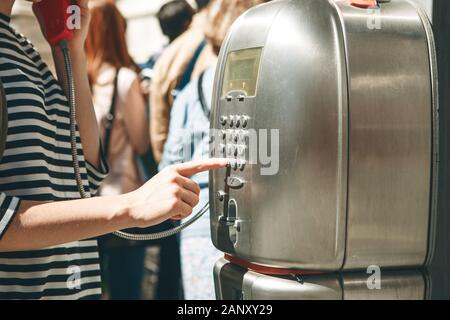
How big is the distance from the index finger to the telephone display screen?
0.44 feet

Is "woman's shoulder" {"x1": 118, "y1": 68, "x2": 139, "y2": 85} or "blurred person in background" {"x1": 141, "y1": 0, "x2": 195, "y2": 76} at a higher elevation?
"blurred person in background" {"x1": 141, "y1": 0, "x2": 195, "y2": 76}

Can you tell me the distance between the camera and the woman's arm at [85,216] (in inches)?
50.5

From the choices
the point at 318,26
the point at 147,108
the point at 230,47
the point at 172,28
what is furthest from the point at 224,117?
the point at 172,28

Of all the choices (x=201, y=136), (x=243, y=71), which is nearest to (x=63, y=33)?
(x=243, y=71)

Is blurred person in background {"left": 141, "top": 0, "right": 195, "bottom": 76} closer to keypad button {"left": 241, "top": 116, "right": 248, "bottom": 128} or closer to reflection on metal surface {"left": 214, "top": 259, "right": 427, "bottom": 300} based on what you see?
keypad button {"left": 241, "top": 116, "right": 248, "bottom": 128}

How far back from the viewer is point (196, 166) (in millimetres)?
1345

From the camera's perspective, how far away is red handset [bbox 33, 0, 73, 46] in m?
1.58

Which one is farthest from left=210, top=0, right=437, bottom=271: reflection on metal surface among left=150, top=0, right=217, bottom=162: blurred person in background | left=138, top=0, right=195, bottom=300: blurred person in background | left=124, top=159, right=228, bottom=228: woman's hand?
left=138, top=0, right=195, bottom=300: blurred person in background

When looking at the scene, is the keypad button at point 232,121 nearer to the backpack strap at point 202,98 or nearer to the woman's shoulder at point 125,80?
the backpack strap at point 202,98

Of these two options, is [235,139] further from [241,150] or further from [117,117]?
[117,117]

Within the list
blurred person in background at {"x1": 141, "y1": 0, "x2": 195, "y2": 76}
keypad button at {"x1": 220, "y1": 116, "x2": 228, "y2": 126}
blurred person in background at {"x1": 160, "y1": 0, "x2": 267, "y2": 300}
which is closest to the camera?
keypad button at {"x1": 220, "y1": 116, "x2": 228, "y2": 126}

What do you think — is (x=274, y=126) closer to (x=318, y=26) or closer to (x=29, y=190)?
(x=318, y=26)

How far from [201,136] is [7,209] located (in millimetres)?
1124

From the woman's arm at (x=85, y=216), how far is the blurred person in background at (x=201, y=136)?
3.19 ft
